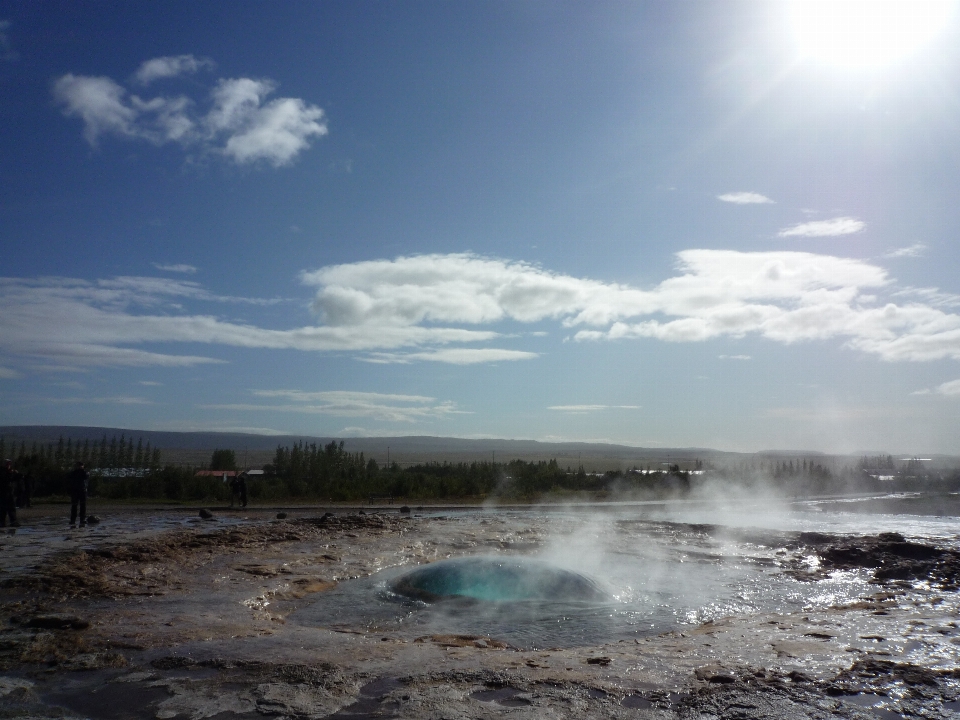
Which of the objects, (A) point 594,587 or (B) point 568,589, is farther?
(A) point 594,587

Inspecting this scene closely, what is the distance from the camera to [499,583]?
10.4 m

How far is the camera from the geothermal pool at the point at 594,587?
9.02 meters

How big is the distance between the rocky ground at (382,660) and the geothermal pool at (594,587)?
519 millimetres

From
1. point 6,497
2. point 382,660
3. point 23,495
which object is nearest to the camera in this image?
point 382,660

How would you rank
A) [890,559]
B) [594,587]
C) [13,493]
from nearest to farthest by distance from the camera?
[594,587], [890,559], [13,493]

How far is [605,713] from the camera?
17.9 ft

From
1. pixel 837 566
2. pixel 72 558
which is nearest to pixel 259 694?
pixel 72 558

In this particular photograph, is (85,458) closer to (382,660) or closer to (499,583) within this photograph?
(499,583)

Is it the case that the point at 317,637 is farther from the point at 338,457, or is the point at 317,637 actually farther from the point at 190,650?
the point at 338,457

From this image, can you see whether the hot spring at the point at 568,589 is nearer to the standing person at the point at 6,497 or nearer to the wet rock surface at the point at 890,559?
the wet rock surface at the point at 890,559

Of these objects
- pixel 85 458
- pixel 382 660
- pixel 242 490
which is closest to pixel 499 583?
pixel 382 660

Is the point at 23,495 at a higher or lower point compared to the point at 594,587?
lower

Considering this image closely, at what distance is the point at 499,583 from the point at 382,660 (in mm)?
3823

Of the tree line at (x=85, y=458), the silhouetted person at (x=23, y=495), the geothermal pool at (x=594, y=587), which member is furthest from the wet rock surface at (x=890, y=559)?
the tree line at (x=85, y=458)
